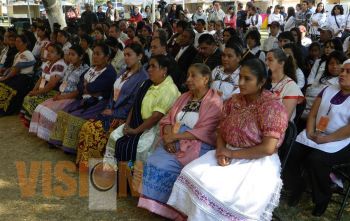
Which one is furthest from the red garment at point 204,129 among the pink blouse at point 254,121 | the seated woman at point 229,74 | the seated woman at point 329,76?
the seated woman at point 329,76

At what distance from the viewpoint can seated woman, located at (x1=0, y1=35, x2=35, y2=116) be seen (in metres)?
6.02

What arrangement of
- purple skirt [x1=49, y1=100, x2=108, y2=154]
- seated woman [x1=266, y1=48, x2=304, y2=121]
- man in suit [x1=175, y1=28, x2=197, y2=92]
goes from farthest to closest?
man in suit [x1=175, y1=28, x2=197, y2=92] < purple skirt [x1=49, y1=100, x2=108, y2=154] < seated woman [x1=266, y1=48, x2=304, y2=121]

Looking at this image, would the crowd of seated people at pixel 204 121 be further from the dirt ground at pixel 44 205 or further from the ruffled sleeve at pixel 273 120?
the dirt ground at pixel 44 205

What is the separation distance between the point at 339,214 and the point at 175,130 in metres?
1.43

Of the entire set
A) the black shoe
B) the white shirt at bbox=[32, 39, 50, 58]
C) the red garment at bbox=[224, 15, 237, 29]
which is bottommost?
the black shoe

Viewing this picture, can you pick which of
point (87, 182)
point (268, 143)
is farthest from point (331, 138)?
point (87, 182)

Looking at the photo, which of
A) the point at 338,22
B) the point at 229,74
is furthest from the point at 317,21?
the point at 229,74

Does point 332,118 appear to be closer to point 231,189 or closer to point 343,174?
point 343,174

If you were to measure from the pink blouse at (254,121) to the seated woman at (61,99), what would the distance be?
250 centimetres

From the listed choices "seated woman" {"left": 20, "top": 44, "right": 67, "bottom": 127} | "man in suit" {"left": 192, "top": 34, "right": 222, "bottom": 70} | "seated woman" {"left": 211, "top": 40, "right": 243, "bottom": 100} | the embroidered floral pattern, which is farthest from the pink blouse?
"seated woman" {"left": 20, "top": 44, "right": 67, "bottom": 127}

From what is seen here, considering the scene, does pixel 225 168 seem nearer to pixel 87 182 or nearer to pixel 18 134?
pixel 87 182

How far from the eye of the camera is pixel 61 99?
16.0 ft

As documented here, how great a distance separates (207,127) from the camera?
3131mm

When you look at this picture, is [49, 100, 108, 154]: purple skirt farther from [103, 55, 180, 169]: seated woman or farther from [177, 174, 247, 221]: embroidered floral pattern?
[177, 174, 247, 221]: embroidered floral pattern
